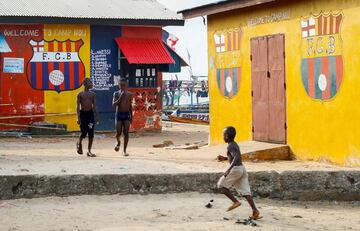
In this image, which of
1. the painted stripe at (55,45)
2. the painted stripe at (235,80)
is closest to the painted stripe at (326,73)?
the painted stripe at (235,80)

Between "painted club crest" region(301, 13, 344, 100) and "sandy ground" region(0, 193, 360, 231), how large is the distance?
2603mm

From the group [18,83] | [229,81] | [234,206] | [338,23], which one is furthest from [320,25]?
[18,83]

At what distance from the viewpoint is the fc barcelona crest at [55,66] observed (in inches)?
858

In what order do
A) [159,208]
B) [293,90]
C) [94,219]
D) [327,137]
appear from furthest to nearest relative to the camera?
[293,90]
[327,137]
[159,208]
[94,219]

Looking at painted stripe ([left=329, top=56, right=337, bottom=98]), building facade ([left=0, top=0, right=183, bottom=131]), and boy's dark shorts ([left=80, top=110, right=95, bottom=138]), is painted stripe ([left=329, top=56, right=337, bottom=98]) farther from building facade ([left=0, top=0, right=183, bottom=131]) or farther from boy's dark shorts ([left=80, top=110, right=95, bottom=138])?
building facade ([left=0, top=0, right=183, bottom=131])

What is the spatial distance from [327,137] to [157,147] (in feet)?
18.8

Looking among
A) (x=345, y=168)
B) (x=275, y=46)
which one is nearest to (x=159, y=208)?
(x=345, y=168)

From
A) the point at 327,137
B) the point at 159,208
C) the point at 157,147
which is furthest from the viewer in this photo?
the point at 157,147

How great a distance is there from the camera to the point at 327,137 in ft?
45.5

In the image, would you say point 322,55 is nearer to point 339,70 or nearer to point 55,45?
point 339,70

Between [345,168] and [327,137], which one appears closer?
[345,168]

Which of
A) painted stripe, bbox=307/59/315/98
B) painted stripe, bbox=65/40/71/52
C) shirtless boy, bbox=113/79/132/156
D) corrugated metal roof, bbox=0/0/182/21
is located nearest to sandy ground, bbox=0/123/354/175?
shirtless boy, bbox=113/79/132/156

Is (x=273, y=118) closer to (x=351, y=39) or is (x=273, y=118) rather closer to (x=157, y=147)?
(x=351, y=39)

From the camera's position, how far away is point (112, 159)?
45.5 feet
